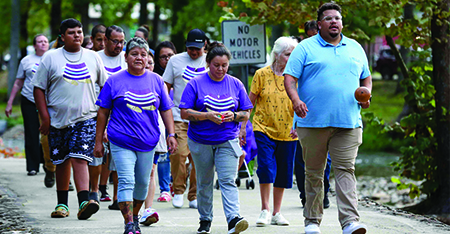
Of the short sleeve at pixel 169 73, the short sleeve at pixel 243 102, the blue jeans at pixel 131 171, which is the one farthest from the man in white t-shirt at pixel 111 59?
the short sleeve at pixel 243 102

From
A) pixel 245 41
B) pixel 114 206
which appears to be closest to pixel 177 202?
pixel 114 206

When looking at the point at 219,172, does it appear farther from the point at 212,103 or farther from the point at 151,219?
the point at 151,219

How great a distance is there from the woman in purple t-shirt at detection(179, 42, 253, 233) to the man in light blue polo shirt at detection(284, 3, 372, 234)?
1.82 feet

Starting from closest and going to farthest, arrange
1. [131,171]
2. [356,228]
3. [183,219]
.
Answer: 1. [356,228]
2. [131,171]
3. [183,219]

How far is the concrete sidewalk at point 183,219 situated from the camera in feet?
21.6

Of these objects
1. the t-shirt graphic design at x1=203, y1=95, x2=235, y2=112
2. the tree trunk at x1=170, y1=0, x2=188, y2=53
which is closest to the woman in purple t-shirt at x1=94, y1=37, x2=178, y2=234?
the t-shirt graphic design at x1=203, y1=95, x2=235, y2=112

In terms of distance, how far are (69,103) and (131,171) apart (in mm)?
1340

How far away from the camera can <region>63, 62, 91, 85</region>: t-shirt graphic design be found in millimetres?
6969

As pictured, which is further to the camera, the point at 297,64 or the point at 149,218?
the point at 149,218

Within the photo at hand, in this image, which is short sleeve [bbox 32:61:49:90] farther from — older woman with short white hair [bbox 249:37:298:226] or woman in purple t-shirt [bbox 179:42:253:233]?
older woman with short white hair [bbox 249:37:298:226]

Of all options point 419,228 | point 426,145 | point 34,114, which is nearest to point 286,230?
point 419,228

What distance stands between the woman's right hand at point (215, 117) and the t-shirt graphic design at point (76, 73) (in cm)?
158

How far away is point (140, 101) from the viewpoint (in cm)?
607

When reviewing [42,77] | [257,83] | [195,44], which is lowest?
[257,83]
